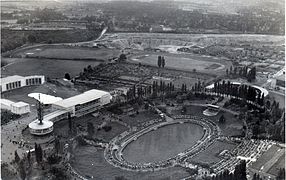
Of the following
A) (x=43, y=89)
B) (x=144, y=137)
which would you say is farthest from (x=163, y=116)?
(x=43, y=89)

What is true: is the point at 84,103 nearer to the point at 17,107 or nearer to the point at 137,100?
the point at 137,100

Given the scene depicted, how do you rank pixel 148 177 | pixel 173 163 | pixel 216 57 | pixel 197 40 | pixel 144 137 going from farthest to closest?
pixel 197 40, pixel 216 57, pixel 144 137, pixel 173 163, pixel 148 177

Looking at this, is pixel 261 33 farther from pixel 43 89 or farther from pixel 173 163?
pixel 173 163

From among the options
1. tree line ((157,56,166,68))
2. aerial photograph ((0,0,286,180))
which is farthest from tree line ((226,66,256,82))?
tree line ((157,56,166,68))

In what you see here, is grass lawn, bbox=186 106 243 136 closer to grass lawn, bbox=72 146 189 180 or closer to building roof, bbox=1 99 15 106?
grass lawn, bbox=72 146 189 180

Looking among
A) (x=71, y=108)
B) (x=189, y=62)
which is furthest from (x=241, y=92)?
(x=189, y=62)

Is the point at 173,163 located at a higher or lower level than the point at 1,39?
lower
